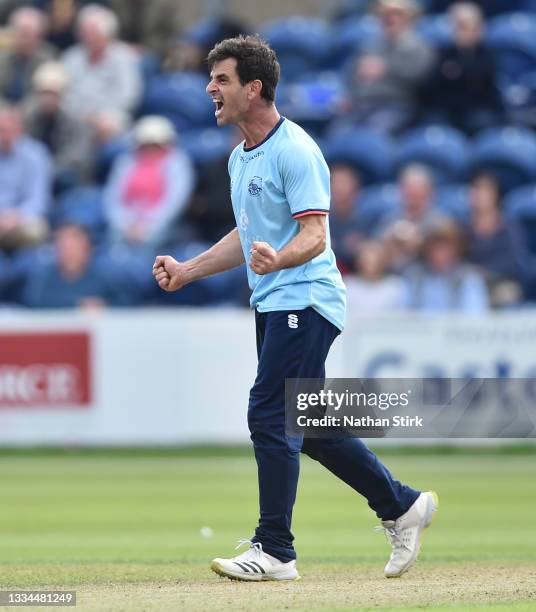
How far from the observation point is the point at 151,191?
17.0 m

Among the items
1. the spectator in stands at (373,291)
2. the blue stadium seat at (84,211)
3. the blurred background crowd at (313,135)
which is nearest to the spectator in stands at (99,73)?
the blurred background crowd at (313,135)

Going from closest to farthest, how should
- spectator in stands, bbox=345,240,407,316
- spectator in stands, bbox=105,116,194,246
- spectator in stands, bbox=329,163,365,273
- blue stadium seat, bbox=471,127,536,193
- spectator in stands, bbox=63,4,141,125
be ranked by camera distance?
spectator in stands, bbox=345,240,407,316 < spectator in stands, bbox=329,163,365,273 < blue stadium seat, bbox=471,127,536,193 < spectator in stands, bbox=105,116,194,246 < spectator in stands, bbox=63,4,141,125

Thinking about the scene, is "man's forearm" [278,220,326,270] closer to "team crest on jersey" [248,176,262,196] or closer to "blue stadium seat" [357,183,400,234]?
"team crest on jersey" [248,176,262,196]

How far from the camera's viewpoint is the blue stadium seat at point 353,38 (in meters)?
19.1

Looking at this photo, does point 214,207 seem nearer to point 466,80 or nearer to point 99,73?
point 99,73

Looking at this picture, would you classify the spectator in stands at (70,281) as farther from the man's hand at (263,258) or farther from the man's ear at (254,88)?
the man's hand at (263,258)

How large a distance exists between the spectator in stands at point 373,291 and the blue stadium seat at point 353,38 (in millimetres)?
4535

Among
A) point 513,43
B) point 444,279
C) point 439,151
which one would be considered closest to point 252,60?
point 444,279

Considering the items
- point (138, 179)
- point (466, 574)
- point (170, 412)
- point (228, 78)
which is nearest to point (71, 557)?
point (466, 574)

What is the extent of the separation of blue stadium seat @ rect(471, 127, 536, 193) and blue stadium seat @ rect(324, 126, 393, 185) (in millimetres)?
998

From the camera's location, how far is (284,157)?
6.72 meters

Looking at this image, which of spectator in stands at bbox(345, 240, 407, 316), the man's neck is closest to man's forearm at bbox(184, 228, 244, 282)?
the man's neck

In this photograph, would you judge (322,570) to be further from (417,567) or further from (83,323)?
(83,323)

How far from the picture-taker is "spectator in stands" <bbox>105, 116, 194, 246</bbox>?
16.8 metres
